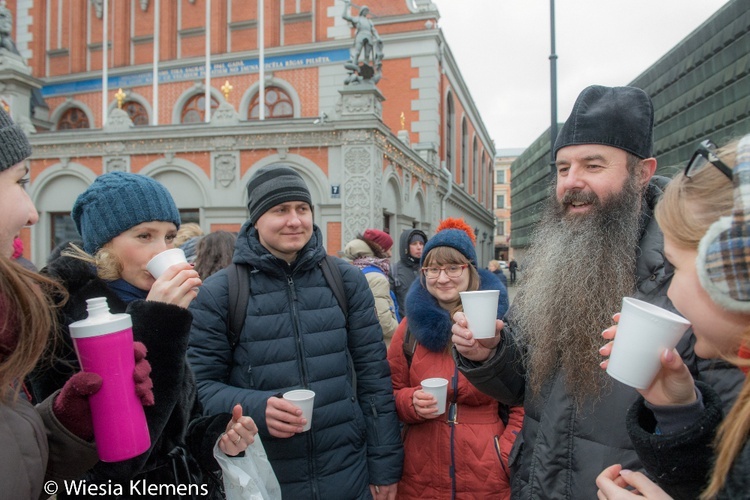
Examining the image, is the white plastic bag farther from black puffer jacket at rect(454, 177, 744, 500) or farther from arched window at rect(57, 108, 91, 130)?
arched window at rect(57, 108, 91, 130)

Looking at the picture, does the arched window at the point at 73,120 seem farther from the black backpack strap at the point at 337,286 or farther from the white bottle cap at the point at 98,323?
the white bottle cap at the point at 98,323

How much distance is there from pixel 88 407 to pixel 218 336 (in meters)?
0.97

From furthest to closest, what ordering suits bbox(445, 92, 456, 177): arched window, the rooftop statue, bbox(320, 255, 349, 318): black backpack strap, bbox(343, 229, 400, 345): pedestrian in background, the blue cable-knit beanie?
bbox(445, 92, 456, 177): arched window, the rooftop statue, bbox(343, 229, 400, 345): pedestrian in background, bbox(320, 255, 349, 318): black backpack strap, the blue cable-knit beanie

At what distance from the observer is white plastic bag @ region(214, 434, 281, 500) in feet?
6.13

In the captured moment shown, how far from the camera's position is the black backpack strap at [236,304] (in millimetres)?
2303

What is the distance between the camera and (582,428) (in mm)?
1667

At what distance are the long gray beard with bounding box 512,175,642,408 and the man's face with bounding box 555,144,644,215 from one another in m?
0.02

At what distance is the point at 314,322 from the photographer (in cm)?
239

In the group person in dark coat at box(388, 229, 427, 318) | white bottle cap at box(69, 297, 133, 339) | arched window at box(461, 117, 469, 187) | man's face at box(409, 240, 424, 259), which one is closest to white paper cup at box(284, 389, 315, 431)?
white bottle cap at box(69, 297, 133, 339)

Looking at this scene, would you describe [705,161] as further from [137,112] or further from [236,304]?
[137,112]

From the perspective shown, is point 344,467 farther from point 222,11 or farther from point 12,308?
point 222,11

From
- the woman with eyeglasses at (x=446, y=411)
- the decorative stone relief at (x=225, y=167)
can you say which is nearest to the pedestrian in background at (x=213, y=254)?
the woman with eyeglasses at (x=446, y=411)

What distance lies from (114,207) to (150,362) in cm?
64

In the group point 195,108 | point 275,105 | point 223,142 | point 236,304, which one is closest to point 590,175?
point 236,304
